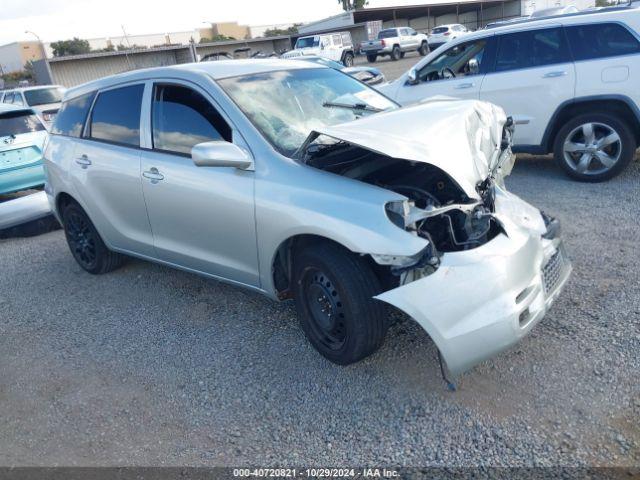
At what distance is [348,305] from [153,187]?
1.89 m

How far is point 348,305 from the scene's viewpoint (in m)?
2.99

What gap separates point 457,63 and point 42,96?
12941 millimetres

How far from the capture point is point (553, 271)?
3162mm

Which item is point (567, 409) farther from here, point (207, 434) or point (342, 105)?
point (342, 105)

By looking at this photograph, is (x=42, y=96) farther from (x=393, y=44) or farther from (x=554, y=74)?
(x=393, y=44)

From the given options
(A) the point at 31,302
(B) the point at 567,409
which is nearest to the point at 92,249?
(A) the point at 31,302

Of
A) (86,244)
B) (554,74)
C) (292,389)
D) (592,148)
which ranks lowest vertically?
(292,389)

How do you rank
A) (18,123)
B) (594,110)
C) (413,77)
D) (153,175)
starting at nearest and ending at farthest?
(153,175)
(594,110)
(413,77)
(18,123)

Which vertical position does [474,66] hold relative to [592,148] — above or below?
above

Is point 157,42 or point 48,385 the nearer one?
point 48,385

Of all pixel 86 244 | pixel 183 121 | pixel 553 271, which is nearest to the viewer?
pixel 553 271

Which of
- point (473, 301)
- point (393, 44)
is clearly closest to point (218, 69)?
point (473, 301)

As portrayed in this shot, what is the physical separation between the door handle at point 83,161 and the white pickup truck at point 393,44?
3109 centimetres

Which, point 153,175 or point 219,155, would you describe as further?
point 153,175
